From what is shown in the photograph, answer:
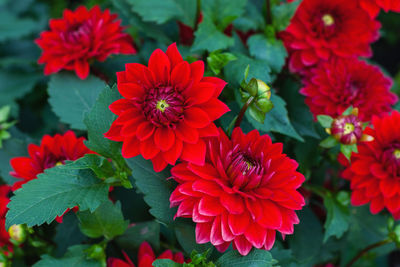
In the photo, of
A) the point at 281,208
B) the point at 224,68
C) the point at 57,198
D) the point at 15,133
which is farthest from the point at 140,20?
the point at 281,208

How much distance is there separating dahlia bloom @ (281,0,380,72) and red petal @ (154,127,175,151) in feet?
1.59

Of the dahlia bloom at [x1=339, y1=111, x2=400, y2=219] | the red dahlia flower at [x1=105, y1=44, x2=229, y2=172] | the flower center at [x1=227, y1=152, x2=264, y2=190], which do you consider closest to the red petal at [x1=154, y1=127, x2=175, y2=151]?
the red dahlia flower at [x1=105, y1=44, x2=229, y2=172]

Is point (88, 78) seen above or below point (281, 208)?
above

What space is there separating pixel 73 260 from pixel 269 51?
71 cm

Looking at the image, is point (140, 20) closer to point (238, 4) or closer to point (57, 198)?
point (238, 4)

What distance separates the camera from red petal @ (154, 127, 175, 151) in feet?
2.23

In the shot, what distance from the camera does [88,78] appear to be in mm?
1053

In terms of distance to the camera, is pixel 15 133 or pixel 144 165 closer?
pixel 144 165

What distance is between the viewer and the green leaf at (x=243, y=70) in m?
0.88

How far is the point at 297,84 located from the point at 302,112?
0.11m

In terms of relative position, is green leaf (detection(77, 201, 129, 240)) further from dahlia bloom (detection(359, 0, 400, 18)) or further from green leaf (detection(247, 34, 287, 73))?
dahlia bloom (detection(359, 0, 400, 18))

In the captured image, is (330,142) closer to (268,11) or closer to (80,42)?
(268,11)

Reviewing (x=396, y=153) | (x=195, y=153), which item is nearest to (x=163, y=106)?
(x=195, y=153)

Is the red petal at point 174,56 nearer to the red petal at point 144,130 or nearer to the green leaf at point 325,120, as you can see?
the red petal at point 144,130
